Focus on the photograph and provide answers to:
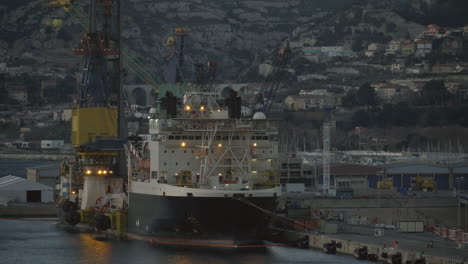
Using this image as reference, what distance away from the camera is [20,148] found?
188 metres

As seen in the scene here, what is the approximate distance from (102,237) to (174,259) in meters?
10.7

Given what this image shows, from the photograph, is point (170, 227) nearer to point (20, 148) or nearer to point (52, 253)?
point (52, 253)

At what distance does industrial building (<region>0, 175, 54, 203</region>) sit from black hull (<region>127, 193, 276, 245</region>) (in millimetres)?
22319

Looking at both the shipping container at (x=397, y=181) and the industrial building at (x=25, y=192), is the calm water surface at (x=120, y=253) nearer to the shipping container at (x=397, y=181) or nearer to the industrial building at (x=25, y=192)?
the industrial building at (x=25, y=192)

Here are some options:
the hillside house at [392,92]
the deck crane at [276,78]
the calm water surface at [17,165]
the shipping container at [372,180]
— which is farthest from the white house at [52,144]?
the shipping container at [372,180]

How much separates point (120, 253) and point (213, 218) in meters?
4.83

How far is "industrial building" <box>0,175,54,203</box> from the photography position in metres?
85.5

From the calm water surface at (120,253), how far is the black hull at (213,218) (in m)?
0.77

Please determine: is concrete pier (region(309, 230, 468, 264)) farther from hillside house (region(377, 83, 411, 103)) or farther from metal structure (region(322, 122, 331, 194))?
hillside house (region(377, 83, 411, 103))

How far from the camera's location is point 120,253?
213ft

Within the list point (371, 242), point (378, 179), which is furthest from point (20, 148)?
point (371, 242)

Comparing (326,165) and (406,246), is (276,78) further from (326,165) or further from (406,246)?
(406,246)

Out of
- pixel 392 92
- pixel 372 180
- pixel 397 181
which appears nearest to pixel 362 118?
pixel 392 92

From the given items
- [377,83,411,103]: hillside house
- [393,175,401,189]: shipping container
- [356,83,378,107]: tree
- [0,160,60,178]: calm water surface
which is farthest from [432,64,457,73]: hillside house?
[393,175,401,189]: shipping container
